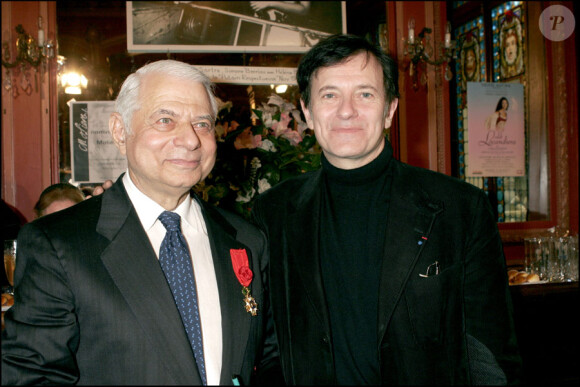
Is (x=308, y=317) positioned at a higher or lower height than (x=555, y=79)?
lower

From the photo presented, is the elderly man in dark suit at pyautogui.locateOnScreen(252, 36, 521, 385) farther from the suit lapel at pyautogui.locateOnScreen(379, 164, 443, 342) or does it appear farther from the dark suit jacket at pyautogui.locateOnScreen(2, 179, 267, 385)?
the dark suit jacket at pyautogui.locateOnScreen(2, 179, 267, 385)

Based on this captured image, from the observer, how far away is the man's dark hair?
150cm

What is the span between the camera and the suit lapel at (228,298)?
1.21 meters

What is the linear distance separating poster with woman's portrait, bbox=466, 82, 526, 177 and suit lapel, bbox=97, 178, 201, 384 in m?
3.57

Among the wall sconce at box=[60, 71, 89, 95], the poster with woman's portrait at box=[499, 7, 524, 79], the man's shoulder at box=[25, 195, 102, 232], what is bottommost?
the man's shoulder at box=[25, 195, 102, 232]

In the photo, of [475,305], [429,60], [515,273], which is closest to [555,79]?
[429,60]

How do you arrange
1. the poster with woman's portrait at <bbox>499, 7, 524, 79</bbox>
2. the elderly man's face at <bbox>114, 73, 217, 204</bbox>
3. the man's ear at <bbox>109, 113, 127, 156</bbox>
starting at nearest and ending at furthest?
the elderly man's face at <bbox>114, 73, 217, 204</bbox>, the man's ear at <bbox>109, 113, 127, 156</bbox>, the poster with woman's portrait at <bbox>499, 7, 524, 79</bbox>

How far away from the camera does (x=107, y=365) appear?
1089 millimetres

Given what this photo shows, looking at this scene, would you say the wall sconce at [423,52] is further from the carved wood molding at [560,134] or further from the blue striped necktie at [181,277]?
the blue striped necktie at [181,277]

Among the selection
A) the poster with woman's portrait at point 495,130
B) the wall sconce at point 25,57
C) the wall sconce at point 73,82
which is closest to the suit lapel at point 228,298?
the wall sconce at point 25,57

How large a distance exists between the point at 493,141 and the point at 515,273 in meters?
1.64

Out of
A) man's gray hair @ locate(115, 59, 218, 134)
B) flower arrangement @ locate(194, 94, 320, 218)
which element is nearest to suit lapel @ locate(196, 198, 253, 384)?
Answer: man's gray hair @ locate(115, 59, 218, 134)

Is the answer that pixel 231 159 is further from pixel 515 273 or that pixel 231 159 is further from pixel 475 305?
pixel 515 273

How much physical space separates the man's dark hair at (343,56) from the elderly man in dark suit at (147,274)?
0.38 meters
